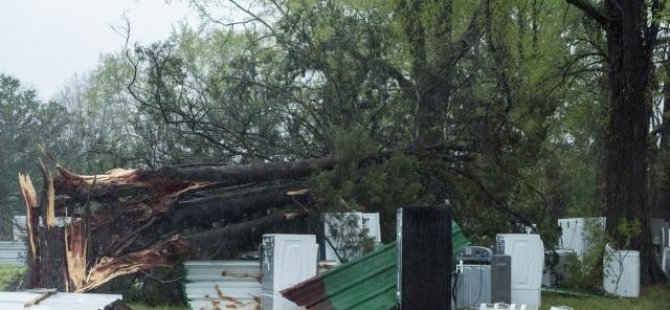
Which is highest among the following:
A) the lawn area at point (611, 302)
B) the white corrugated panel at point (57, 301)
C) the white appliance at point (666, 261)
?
the white corrugated panel at point (57, 301)

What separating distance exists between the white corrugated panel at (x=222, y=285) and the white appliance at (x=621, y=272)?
7058 millimetres

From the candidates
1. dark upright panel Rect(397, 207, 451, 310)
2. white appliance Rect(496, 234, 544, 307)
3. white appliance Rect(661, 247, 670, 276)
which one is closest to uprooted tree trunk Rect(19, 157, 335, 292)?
white appliance Rect(496, 234, 544, 307)

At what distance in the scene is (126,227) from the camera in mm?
11852

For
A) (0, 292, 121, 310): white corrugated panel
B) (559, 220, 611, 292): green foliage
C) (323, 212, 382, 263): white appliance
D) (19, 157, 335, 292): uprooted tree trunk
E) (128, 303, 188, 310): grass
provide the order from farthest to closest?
1. (559, 220, 611, 292): green foliage
2. (323, 212, 382, 263): white appliance
3. (128, 303, 188, 310): grass
4. (19, 157, 335, 292): uprooted tree trunk
5. (0, 292, 121, 310): white corrugated panel

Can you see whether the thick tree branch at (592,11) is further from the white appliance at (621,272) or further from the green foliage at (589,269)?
the white appliance at (621,272)

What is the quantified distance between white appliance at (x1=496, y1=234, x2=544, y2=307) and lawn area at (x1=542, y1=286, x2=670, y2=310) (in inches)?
17.8

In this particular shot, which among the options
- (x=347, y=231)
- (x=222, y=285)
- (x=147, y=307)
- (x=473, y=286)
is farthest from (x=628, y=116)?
(x=147, y=307)

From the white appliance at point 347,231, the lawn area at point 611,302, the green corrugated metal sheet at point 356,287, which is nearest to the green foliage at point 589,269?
the lawn area at point 611,302

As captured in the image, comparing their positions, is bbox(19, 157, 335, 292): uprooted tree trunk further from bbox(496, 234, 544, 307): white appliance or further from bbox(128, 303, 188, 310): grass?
bbox(496, 234, 544, 307): white appliance

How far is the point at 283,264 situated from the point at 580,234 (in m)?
8.51

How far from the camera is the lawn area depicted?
13445mm

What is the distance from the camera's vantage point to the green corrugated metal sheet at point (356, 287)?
34.4 feet

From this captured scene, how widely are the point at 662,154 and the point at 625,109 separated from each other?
7.75m

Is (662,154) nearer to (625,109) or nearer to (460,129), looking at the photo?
(625,109)
